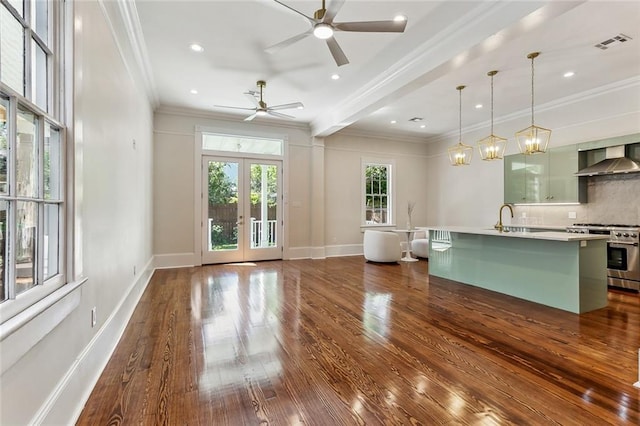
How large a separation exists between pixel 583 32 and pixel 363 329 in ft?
13.4

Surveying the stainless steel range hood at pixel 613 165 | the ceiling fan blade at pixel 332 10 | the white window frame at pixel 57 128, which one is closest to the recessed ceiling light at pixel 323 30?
the ceiling fan blade at pixel 332 10

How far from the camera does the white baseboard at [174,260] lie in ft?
19.6

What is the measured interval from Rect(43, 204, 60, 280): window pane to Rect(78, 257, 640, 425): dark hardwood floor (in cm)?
85

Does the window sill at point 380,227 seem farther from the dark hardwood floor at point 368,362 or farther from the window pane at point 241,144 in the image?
the dark hardwood floor at point 368,362

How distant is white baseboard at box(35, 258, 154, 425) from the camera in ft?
4.73

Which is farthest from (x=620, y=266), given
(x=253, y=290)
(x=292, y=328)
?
(x=253, y=290)

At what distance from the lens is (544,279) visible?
143 inches

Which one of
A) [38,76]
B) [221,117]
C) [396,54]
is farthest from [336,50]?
[221,117]

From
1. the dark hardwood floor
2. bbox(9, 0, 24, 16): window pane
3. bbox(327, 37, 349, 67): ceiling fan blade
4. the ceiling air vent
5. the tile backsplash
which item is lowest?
the dark hardwood floor

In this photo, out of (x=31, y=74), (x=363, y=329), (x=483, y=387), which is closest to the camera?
(x=31, y=74)

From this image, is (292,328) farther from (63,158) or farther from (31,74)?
(31,74)

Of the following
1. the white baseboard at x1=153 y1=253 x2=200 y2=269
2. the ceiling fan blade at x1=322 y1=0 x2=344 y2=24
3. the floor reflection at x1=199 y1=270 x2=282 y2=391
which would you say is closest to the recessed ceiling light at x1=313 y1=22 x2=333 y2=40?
the ceiling fan blade at x1=322 y1=0 x2=344 y2=24

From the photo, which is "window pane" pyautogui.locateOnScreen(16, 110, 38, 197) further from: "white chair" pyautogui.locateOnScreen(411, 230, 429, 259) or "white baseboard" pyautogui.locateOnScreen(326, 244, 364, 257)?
"white chair" pyautogui.locateOnScreen(411, 230, 429, 259)

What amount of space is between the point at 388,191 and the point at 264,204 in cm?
345
